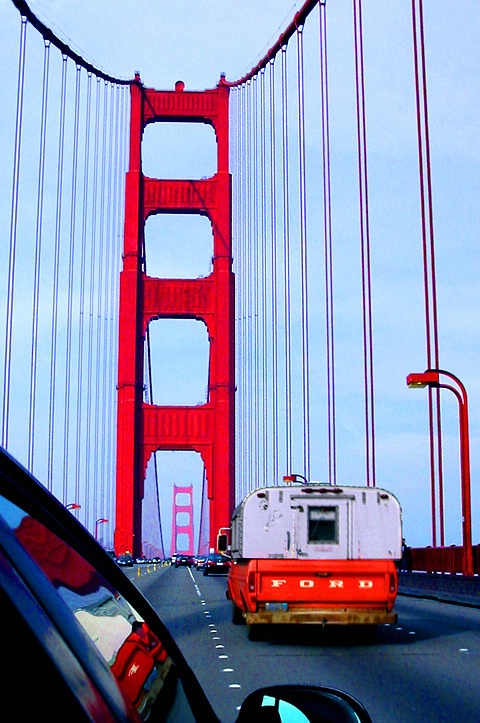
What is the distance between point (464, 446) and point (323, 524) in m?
15.2

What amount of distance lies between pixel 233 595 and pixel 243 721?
17.6 m

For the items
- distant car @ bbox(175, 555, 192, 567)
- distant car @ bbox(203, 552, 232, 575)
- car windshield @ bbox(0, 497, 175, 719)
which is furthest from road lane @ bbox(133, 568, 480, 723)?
distant car @ bbox(175, 555, 192, 567)

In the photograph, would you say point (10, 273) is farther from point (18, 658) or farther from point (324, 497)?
point (18, 658)

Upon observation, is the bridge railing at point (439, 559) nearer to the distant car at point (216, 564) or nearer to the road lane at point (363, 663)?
the road lane at point (363, 663)

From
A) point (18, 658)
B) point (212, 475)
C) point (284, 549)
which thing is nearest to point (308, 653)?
point (284, 549)

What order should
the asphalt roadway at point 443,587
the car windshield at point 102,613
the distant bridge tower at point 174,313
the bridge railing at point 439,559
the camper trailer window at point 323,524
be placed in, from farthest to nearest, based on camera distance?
the distant bridge tower at point 174,313
the bridge railing at point 439,559
the asphalt roadway at point 443,587
the camper trailer window at point 323,524
the car windshield at point 102,613

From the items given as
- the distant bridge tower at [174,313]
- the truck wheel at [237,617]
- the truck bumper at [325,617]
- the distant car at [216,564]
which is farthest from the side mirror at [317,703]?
the distant car at [216,564]

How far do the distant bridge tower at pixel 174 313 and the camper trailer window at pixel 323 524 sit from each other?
4222cm

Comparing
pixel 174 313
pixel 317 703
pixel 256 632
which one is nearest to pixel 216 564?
pixel 174 313

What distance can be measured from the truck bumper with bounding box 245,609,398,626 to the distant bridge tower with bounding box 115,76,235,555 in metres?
43.4

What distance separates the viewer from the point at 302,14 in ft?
168

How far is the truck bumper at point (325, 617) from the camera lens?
49.8ft

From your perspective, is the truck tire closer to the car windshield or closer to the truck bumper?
the truck bumper

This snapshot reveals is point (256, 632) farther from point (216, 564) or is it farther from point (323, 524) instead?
point (216, 564)
